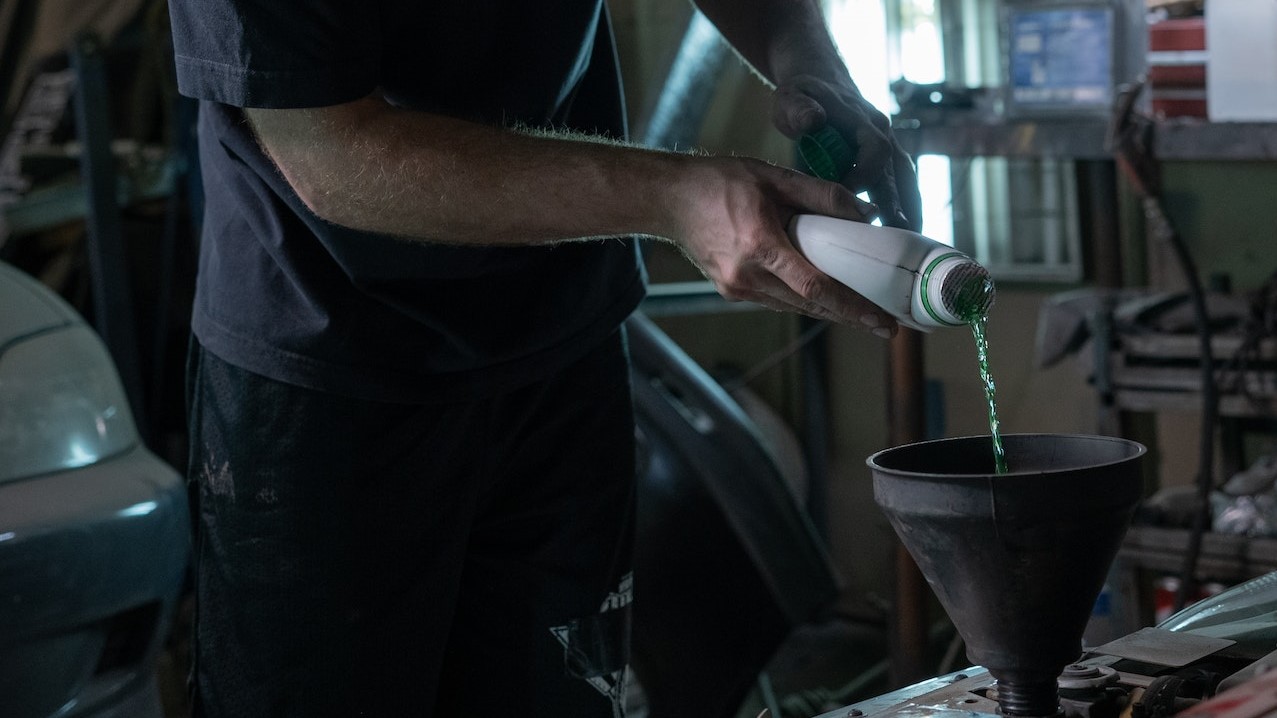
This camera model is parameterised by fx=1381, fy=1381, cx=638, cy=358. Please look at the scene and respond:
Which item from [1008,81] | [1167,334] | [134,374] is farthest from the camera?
[134,374]

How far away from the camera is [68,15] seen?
3.19 m

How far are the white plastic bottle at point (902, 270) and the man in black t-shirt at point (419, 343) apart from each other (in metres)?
0.13

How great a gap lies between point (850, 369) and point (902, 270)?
317cm

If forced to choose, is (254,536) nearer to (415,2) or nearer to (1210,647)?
(415,2)

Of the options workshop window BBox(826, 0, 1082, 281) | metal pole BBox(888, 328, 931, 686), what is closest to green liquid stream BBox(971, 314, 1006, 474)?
metal pole BBox(888, 328, 931, 686)

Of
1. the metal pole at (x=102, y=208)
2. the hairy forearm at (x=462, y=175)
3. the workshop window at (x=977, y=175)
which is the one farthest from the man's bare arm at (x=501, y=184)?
the workshop window at (x=977, y=175)

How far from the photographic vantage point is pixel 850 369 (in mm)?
3998

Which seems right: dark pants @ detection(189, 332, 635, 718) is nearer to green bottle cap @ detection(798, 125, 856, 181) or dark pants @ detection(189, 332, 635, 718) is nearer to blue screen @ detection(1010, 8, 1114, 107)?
green bottle cap @ detection(798, 125, 856, 181)

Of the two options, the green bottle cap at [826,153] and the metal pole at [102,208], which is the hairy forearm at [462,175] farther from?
the metal pole at [102,208]

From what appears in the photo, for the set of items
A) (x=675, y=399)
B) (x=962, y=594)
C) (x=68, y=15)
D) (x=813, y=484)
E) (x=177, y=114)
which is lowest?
(x=813, y=484)

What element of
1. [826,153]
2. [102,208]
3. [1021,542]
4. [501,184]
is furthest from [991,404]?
[102,208]

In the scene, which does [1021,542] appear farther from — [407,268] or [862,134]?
[407,268]

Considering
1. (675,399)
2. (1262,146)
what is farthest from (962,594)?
(675,399)

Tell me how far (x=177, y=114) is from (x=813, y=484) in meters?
1.95
